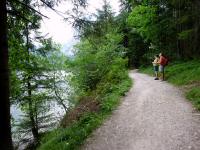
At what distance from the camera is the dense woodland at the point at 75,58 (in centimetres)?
757

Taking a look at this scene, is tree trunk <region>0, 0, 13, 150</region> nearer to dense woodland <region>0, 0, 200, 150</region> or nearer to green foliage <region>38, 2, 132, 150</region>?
dense woodland <region>0, 0, 200, 150</region>

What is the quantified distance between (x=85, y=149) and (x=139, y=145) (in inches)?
54.5

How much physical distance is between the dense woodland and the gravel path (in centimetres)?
58

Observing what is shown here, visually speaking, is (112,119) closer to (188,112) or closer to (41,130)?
(188,112)

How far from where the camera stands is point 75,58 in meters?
23.4

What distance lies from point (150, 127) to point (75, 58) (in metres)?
14.9

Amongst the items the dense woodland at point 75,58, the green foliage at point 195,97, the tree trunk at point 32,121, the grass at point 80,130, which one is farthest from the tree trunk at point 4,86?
the tree trunk at point 32,121

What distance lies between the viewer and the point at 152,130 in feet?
29.0

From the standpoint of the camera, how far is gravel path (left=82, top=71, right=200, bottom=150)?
7.82m

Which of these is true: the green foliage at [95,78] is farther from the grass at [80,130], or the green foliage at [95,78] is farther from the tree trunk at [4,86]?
the tree trunk at [4,86]

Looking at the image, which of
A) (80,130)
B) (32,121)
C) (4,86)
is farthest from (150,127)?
(32,121)

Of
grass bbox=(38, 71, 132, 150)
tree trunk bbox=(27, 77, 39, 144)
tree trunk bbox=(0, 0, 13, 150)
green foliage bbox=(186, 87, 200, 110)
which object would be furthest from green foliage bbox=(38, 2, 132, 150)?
tree trunk bbox=(27, 77, 39, 144)

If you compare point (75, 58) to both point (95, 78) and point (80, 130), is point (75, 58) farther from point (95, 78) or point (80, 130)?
point (80, 130)

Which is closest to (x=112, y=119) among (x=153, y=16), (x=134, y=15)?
(x=153, y=16)
